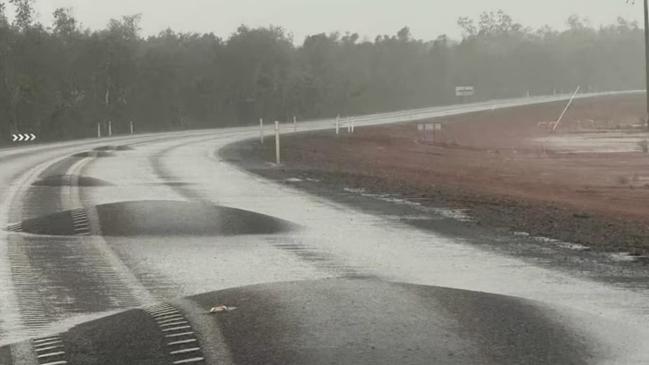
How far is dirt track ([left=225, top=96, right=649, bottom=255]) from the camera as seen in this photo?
599 inches

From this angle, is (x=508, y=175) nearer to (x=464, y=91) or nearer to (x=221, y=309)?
(x=221, y=309)

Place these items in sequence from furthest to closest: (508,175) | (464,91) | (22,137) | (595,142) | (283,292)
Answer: (464,91), (22,137), (595,142), (508,175), (283,292)

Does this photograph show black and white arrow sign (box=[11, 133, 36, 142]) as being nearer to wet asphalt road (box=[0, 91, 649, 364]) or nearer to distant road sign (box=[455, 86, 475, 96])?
wet asphalt road (box=[0, 91, 649, 364])

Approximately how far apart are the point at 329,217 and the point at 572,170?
62.2 feet

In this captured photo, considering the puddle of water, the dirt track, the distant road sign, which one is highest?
the distant road sign

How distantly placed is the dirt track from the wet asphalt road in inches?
97.3

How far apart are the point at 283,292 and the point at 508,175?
22.5 meters

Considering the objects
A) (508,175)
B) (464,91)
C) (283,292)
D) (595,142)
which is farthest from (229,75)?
(283,292)

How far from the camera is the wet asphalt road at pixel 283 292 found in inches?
264

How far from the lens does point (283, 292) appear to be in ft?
28.8

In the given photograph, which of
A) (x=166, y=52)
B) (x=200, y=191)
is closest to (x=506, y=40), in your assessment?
(x=166, y=52)

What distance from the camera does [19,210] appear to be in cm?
1620

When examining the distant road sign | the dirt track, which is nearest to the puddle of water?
the dirt track

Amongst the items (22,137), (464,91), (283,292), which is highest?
(283,292)
